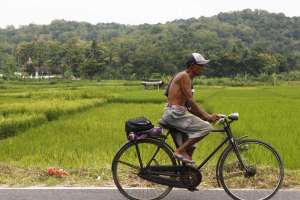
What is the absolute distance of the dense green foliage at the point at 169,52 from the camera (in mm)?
69125

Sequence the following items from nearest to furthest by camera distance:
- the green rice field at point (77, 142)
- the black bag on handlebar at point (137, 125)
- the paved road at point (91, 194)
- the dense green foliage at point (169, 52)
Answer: the black bag on handlebar at point (137, 125) → the paved road at point (91, 194) → the green rice field at point (77, 142) → the dense green foliage at point (169, 52)

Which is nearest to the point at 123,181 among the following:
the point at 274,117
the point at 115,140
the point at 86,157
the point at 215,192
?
the point at 215,192

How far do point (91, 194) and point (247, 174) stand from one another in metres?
1.66

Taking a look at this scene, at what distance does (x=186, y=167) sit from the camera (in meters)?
4.41

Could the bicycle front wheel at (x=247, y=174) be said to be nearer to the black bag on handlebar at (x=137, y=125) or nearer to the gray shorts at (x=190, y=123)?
the gray shorts at (x=190, y=123)

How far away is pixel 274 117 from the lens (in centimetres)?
1447

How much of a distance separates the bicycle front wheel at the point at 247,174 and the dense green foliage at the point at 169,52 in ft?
207

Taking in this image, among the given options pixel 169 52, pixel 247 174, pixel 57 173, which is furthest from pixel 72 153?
pixel 169 52

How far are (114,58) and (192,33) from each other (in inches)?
755

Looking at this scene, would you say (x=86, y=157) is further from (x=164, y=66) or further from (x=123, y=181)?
(x=164, y=66)

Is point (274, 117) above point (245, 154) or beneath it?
beneath

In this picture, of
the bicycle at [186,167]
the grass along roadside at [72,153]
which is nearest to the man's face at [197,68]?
the bicycle at [186,167]

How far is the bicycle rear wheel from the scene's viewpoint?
14.6ft

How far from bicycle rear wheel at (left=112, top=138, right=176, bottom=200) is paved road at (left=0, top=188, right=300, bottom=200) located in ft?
0.38
